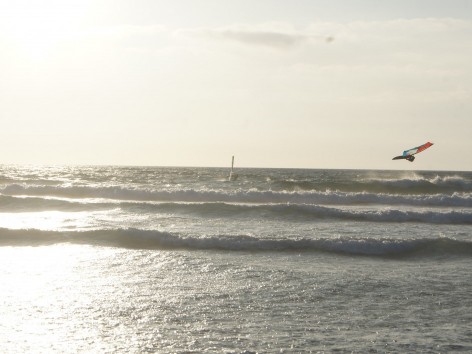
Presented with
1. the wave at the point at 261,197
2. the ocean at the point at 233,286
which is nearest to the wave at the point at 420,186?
the wave at the point at 261,197

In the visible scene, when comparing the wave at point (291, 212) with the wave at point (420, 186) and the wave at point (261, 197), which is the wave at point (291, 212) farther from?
the wave at point (420, 186)

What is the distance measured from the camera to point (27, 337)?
8.73 meters

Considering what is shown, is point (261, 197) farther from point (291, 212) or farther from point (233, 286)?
point (233, 286)

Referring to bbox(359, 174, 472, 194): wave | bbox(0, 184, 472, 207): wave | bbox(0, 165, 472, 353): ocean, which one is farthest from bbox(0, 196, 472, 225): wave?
bbox(359, 174, 472, 194): wave

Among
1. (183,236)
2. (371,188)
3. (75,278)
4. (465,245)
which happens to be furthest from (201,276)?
(371,188)

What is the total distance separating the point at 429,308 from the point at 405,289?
4.92 feet

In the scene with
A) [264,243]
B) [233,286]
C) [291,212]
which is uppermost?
[291,212]

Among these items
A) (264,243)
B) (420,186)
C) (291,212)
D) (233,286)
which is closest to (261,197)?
(291,212)

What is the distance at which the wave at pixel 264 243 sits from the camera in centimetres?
1691

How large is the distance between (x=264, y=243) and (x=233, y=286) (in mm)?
5497

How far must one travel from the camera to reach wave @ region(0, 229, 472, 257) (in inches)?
666

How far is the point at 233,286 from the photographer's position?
1191 centimetres

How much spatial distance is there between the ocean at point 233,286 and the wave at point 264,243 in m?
0.05

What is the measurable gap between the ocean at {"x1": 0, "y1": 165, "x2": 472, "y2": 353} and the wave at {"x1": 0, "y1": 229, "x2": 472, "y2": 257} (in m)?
0.05
